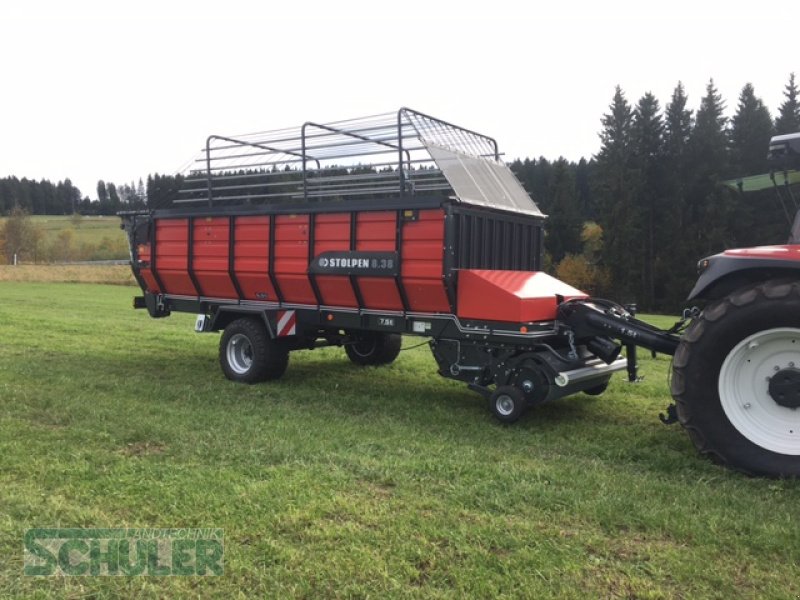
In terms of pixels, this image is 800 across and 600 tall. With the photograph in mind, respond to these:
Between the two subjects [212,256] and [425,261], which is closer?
[425,261]

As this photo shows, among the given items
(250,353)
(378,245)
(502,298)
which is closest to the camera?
(502,298)

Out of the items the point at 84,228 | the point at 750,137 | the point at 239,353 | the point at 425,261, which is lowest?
the point at 239,353

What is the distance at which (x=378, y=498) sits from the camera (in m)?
4.05

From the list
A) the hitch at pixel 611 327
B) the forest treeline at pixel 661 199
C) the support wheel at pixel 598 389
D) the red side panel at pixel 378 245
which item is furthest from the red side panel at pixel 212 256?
the forest treeline at pixel 661 199

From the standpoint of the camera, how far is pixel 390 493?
4.16 m

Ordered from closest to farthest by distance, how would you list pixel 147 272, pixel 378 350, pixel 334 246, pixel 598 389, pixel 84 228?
pixel 598 389, pixel 334 246, pixel 147 272, pixel 378 350, pixel 84 228

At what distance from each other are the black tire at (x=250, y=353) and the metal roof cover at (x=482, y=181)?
9.82 ft

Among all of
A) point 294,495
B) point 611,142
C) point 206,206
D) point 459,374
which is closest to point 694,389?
point 459,374

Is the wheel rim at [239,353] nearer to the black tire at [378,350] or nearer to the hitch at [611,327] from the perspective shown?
the black tire at [378,350]

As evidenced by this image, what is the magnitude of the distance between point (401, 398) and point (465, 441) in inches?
72.3

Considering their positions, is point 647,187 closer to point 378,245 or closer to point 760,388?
point 378,245

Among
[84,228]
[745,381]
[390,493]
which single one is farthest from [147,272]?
[84,228]

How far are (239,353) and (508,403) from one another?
377cm

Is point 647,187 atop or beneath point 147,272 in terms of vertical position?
atop
